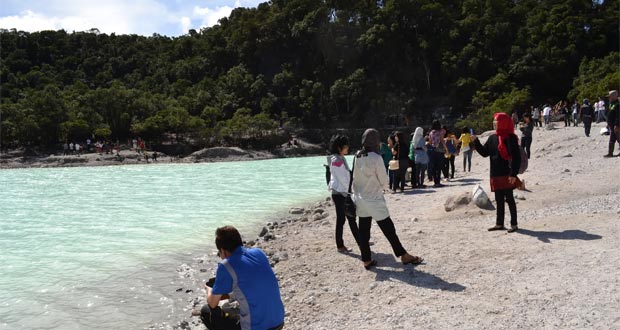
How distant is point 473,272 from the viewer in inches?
233

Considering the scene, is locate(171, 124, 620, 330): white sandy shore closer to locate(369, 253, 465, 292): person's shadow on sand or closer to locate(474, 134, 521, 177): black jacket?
locate(369, 253, 465, 292): person's shadow on sand

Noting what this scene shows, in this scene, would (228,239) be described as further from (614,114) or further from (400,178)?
(614,114)

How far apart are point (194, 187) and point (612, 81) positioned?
3395cm

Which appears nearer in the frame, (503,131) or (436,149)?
(503,131)

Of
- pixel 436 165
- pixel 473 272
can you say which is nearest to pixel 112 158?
pixel 436 165

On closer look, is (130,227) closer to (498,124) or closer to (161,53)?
(498,124)

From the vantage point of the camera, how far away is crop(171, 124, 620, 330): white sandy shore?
4688 mm

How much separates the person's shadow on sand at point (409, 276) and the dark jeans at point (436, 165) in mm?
7475

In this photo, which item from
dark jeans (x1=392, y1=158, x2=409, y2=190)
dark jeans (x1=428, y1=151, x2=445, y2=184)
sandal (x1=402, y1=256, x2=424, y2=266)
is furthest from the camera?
dark jeans (x1=428, y1=151, x2=445, y2=184)

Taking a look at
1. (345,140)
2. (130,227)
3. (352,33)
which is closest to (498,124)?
(345,140)

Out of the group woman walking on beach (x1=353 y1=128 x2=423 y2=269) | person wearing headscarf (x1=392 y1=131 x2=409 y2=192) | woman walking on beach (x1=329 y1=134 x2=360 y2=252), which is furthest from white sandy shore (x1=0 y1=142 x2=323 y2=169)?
woman walking on beach (x1=353 y1=128 x2=423 y2=269)

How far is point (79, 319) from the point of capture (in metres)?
6.74

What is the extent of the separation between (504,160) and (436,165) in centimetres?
713

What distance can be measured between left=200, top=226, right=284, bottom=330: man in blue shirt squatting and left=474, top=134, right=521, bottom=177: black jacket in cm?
471
